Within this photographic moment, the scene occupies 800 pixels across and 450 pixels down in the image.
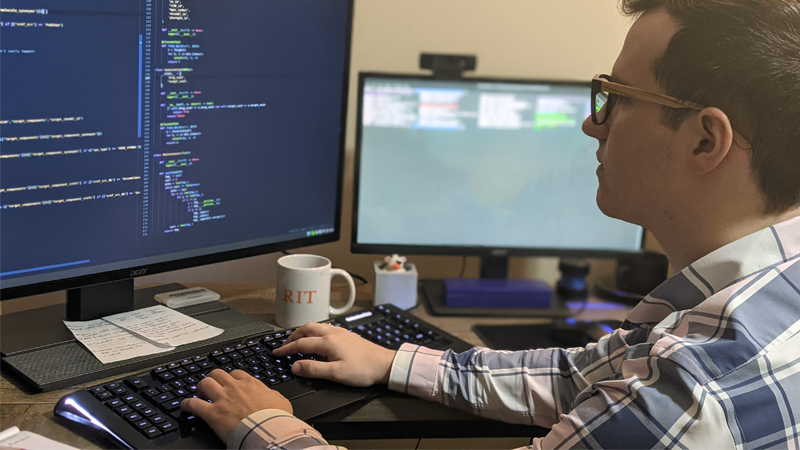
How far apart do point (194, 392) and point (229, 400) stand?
7cm

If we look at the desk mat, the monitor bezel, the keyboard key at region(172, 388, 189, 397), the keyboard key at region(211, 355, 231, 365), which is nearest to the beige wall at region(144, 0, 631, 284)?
the desk mat

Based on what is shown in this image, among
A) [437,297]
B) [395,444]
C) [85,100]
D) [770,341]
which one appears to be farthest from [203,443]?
[437,297]

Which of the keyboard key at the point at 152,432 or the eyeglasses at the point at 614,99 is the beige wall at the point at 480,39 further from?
the keyboard key at the point at 152,432

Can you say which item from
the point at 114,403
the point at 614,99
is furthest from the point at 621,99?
the point at 114,403

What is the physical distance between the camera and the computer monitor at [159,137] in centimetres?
90

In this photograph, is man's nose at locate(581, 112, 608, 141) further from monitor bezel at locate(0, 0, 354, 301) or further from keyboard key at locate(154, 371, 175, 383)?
keyboard key at locate(154, 371, 175, 383)

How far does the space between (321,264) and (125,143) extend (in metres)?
0.39

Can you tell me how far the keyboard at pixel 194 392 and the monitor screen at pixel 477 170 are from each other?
1.09 feet

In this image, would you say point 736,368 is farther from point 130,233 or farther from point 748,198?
point 130,233

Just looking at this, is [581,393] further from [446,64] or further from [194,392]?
[446,64]

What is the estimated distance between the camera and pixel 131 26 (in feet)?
3.13

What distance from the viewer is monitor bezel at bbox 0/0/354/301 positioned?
3.10 feet

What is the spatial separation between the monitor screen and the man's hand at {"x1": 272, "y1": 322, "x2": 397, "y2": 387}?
0.41 metres

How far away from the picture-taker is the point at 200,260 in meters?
1.13
